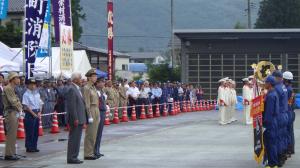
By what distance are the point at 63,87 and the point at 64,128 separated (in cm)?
203

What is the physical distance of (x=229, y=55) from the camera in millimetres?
55688

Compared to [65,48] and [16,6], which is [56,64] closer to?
[65,48]

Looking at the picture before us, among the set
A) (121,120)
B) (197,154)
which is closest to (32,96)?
(197,154)

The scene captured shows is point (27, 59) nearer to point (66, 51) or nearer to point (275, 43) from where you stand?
point (66, 51)

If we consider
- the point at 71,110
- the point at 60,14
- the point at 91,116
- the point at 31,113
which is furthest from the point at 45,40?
the point at 71,110

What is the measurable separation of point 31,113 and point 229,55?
39.1 m

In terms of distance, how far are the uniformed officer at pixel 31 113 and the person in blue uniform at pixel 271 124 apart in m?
6.33

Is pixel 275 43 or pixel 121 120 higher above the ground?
pixel 275 43

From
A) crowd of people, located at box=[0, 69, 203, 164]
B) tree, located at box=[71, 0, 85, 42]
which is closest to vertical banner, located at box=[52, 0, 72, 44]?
crowd of people, located at box=[0, 69, 203, 164]

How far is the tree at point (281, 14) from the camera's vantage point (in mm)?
94438

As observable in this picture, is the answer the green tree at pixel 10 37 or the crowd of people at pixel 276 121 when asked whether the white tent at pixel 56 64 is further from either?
the crowd of people at pixel 276 121

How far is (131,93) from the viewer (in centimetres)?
3559

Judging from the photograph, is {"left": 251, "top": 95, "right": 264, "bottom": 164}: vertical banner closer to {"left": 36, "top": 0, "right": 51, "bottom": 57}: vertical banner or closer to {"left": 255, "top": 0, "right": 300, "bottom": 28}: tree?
{"left": 36, "top": 0, "right": 51, "bottom": 57}: vertical banner

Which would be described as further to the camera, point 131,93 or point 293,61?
point 293,61
